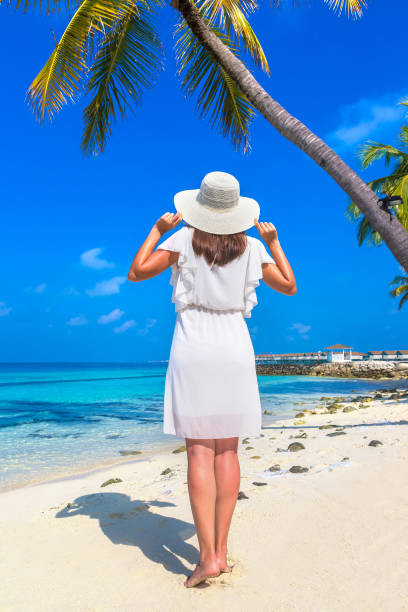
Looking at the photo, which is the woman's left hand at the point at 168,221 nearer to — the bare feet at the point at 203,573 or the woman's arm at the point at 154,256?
the woman's arm at the point at 154,256

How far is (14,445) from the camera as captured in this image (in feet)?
31.9

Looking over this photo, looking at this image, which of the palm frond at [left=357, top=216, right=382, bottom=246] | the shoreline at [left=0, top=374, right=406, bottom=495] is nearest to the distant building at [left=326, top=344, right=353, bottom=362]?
the palm frond at [left=357, top=216, right=382, bottom=246]

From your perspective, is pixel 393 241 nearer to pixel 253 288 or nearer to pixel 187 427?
pixel 253 288

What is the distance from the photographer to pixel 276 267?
8.59ft

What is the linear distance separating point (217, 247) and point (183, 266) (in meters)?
0.23

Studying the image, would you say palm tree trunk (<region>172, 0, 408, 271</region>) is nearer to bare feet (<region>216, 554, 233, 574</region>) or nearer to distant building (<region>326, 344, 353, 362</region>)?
bare feet (<region>216, 554, 233, 574</region>)

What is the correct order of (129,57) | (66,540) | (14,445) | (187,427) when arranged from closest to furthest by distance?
1. (187,427)
2. (66,540)
3. (129,57)
4. (14,445)

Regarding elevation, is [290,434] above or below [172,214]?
below

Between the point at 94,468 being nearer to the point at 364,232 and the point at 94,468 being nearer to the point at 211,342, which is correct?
the point at 211,342

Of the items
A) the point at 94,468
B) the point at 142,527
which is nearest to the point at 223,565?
the point at 142,527

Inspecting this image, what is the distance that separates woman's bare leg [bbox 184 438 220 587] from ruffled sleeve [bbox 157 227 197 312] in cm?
80

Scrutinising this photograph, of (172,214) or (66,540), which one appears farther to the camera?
(66,540)

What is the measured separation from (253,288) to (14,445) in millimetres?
9215

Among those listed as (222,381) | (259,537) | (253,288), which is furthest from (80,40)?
(259,537)
